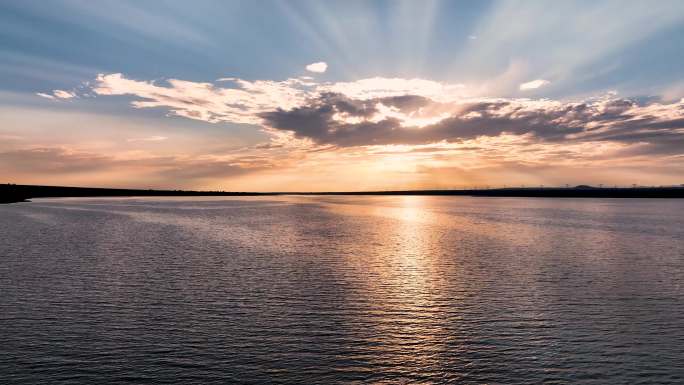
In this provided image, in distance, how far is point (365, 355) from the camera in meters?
19.8

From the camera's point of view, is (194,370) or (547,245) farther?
(547,245)

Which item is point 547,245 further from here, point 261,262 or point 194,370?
point 194,370

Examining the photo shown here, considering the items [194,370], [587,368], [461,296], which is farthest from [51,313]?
[587,368]

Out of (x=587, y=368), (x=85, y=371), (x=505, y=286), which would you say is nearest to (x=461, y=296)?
(x=505, y=286)

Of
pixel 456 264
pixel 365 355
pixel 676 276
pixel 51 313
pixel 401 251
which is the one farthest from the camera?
A: pixel 401 251

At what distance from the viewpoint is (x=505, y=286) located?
109 ft

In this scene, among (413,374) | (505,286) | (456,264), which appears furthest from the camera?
(456,264)

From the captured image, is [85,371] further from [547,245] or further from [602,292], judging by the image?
[547,245]

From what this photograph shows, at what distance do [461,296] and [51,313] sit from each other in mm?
21914

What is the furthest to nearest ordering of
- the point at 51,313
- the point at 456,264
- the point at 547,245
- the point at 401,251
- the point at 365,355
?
1. the point at 547,245
2. the point at 401,251
3. the point at 456,264
4. the point at 51,313
5. the point at 365,355

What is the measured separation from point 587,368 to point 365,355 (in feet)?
26.1

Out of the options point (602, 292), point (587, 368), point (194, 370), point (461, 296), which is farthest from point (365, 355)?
point (602, 292)

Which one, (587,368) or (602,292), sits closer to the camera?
(587,368)

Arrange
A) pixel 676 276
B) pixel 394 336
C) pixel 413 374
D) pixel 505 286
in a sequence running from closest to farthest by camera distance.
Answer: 1. pixel 413 374
2. pixel 394 336
3. pixel 505 286
4. pixel 676 276
